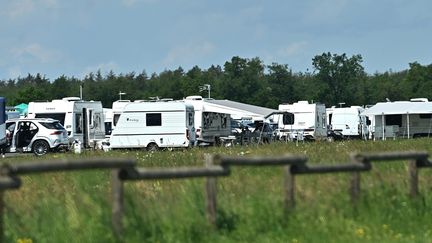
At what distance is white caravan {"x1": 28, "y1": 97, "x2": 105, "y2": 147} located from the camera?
40938 millimetres

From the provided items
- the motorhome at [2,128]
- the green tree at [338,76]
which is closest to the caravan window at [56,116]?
the motorhome at [2,128]

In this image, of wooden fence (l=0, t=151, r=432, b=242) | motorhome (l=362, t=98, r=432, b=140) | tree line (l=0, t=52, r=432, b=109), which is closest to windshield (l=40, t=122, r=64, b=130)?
motorhome (l=362, t=98, r=432, b=140)

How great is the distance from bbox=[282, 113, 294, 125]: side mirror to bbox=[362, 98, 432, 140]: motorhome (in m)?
5.65

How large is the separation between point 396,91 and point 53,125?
84.7 meters

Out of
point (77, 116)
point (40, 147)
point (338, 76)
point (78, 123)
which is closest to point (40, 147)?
point (40, 147)

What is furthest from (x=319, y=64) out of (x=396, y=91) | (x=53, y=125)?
(x=53, y=125)

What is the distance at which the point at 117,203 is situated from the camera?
8.34m

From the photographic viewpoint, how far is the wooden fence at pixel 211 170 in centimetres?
769

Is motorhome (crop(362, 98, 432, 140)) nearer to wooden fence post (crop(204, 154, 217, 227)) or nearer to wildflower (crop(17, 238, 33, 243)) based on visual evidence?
wooden fence post (crop(204, 154, 217, 227))

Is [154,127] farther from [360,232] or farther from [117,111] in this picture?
[360,232]

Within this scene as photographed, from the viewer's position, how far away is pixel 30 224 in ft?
28.1

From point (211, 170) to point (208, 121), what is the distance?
33.0 m

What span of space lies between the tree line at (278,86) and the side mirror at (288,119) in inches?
1758

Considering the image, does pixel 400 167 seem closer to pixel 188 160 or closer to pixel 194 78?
pixel 188 160
